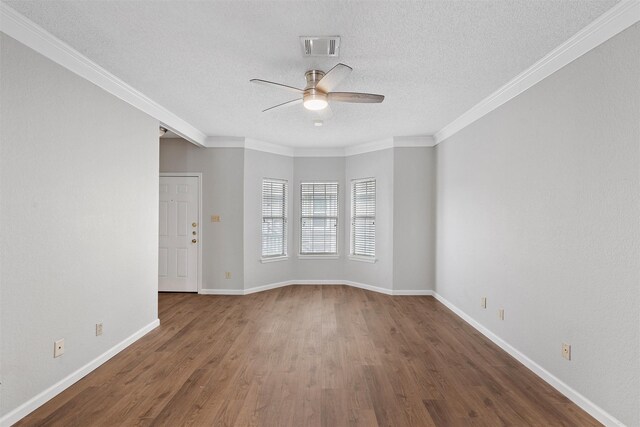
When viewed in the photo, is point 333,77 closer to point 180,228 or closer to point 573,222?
point 573,222

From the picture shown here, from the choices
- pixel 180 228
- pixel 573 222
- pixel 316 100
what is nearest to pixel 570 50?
pixel 573 222

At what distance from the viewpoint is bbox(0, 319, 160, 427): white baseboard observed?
6.90ft

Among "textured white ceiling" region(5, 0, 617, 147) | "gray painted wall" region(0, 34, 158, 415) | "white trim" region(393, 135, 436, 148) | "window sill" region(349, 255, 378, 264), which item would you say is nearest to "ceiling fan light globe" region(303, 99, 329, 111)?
"textured white ceiling" region(5, 0, 617, 147)

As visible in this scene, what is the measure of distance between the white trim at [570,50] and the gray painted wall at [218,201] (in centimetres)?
381

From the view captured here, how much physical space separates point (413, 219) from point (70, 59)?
4779 millimetres

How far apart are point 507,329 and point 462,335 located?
55 centimetres

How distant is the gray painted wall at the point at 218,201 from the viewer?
5.49 m

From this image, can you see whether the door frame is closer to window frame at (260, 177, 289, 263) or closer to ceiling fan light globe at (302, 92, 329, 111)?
window frame at (260, 177, 289, 263)

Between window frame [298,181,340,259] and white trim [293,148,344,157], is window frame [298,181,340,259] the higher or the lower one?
the lower one

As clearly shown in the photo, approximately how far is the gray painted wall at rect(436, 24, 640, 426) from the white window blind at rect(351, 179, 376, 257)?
7.51 ft

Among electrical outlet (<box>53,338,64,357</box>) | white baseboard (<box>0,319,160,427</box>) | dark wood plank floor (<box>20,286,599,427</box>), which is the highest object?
electrical outlet (<box>53,338,64,357</box>)

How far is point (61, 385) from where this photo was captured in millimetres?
2482

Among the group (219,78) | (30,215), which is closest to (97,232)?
(30,215)

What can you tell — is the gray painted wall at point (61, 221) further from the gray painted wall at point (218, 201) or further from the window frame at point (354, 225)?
the window frame at point (354, 225)
